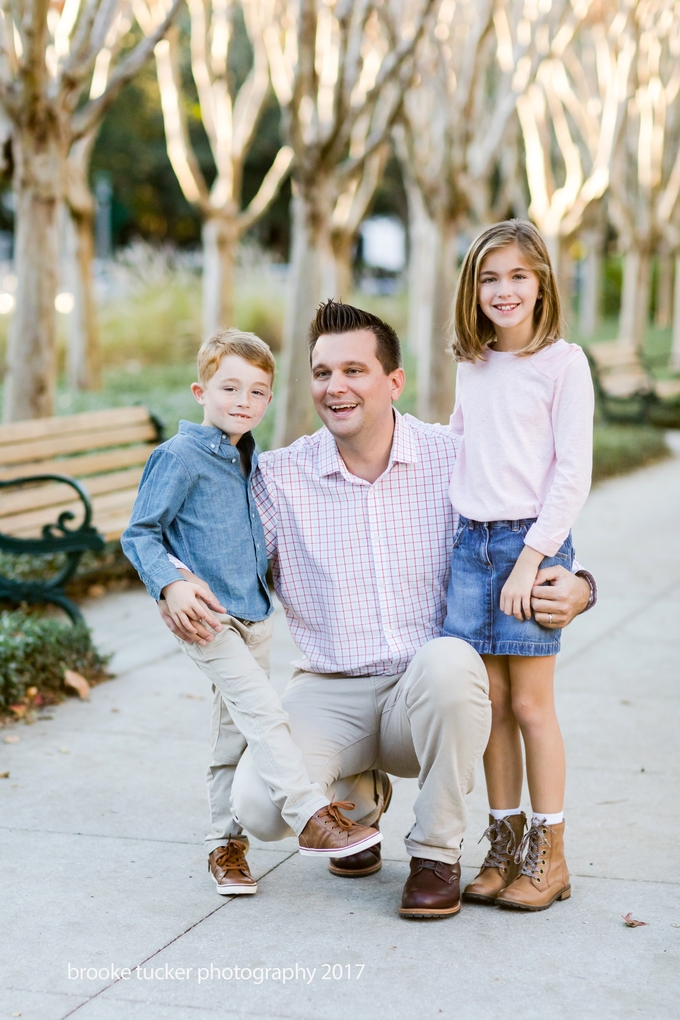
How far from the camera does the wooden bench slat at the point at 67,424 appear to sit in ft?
20.6

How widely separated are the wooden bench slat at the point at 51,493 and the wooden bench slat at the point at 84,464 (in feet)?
0.22

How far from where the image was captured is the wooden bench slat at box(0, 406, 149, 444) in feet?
20.6

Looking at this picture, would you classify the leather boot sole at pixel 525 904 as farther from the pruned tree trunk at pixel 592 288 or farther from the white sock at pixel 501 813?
the pruned tree trunk at pixel 592 288

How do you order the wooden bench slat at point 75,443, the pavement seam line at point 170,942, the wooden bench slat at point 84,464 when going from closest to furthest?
the pavement seam line at point 170,942 < the wooden bench slat at point 75,443 < the wooden bench slat at point 84,464

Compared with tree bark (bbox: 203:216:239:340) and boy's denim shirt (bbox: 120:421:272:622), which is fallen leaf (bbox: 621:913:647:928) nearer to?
boy's denim shirt (bbox: 120:421:272:622)

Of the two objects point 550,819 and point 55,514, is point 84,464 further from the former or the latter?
point 550,819

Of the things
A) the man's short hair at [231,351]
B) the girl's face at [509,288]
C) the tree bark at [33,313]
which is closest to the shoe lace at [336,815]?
the man's short hair at [231,351]

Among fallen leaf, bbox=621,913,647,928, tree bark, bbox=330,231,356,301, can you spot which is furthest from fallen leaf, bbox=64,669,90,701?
tree bark, bbox=330,231,356,301

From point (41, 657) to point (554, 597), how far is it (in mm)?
2634

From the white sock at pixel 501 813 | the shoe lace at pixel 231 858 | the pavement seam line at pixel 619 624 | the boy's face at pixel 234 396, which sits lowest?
the pavement seam line at pixel 619 624

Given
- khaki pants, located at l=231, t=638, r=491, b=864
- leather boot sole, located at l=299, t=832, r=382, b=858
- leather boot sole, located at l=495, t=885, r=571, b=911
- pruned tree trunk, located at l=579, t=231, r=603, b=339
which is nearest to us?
leather boot sole, located at l=299, t=832, r=382, b=858

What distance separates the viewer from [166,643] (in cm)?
612

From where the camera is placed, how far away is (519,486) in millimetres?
3234

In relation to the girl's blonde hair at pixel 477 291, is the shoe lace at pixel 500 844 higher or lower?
lower
